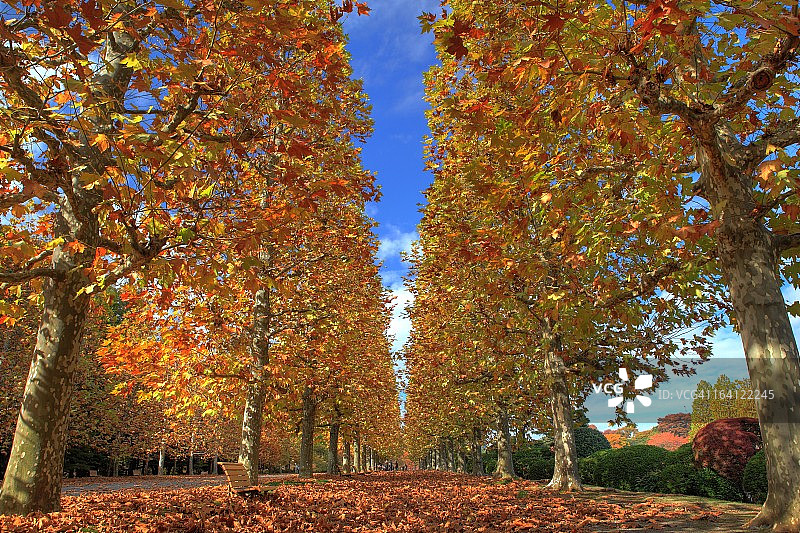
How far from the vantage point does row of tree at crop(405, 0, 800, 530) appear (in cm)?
499

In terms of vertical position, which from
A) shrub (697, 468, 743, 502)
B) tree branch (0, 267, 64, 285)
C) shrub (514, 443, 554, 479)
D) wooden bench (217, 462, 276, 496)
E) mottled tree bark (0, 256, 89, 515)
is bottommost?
shrub (514, 443, 554, 479)

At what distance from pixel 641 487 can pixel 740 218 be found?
14.4 metres

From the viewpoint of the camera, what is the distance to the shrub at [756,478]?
1102 cm

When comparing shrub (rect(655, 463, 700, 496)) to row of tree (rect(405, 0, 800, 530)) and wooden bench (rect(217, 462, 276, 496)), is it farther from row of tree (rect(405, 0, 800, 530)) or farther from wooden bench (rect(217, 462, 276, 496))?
wooden bench (rect(217, 462, 276, 496))

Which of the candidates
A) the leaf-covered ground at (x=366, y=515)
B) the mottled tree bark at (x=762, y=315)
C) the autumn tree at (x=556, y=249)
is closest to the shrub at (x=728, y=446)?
the autumn tree at (x=556, y=249)

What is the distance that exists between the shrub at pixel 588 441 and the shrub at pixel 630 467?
41.3 feet

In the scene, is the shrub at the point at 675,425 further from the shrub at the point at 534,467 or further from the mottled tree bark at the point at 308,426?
the mottled tree bark at the point at 308,426

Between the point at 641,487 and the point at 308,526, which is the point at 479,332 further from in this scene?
the point at 641,487

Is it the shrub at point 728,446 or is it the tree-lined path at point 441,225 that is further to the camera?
the shrub at point 728,446

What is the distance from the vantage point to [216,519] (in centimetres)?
687

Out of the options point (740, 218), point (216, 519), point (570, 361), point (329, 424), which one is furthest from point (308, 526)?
point (329, 424)

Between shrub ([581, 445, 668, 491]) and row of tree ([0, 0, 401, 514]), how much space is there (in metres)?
11.8

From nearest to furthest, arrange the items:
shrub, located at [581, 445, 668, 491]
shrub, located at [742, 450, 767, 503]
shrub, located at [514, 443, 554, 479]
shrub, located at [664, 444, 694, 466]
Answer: shrub, located at [742, 450, 767, 503] < shrub, located at [664, 444, 694, 466] < shrub, located at [581, 445, 668, 491] < shrub, located at [514, 443, 554, 479]

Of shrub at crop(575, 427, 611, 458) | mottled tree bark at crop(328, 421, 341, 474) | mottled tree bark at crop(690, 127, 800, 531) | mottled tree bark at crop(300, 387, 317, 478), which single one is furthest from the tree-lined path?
shrub at crop(575, 427, 611, 458)
